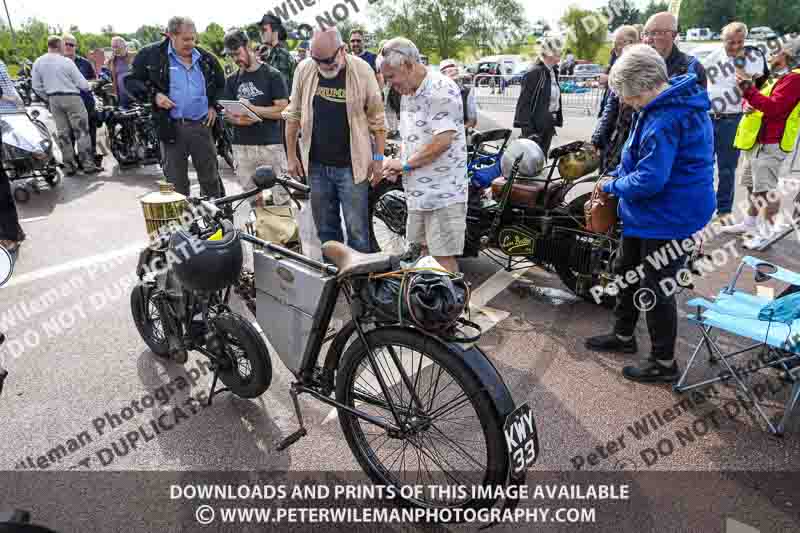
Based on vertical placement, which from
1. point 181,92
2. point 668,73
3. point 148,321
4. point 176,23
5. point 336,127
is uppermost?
point 176,23

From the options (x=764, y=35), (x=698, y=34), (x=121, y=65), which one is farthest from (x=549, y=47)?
(x=698, y=34)

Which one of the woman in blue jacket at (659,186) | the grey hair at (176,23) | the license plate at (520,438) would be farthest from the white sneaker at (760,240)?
the grey hair at (176,23)

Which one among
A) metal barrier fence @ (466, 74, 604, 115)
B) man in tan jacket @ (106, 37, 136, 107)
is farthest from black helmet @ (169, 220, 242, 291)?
metal barrier fence @ (466, 74, 604, 115)

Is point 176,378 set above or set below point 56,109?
below

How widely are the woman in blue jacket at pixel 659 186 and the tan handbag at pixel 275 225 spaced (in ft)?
6.25

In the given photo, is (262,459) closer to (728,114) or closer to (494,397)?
(494,397)

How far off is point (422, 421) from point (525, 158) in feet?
8.46

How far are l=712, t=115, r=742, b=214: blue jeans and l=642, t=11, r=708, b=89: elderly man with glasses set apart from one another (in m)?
1.35

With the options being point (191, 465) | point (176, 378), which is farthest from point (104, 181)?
point (191, 465)

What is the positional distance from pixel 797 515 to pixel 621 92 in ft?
6.86

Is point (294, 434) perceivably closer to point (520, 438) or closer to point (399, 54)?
point (520, 438)

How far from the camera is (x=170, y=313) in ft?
10.0

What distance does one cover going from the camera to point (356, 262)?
2.16m

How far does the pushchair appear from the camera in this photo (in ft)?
23.3
